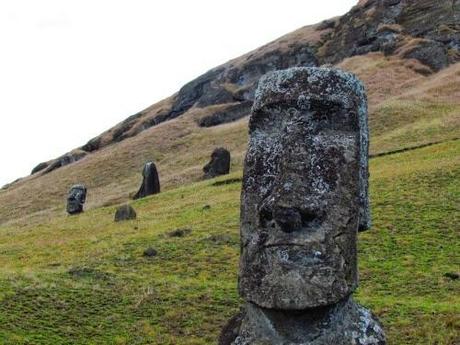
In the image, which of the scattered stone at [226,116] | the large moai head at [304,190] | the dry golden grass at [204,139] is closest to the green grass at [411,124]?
the dry golden grass at [204,139]

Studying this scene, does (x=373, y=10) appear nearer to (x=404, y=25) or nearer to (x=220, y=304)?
(x=404, y=25)

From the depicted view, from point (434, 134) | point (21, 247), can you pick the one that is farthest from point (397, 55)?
point (21, 247)

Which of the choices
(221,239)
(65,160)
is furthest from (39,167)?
(221,239)

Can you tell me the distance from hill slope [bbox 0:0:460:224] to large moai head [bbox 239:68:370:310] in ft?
119

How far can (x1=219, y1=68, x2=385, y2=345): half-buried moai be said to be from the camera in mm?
5832

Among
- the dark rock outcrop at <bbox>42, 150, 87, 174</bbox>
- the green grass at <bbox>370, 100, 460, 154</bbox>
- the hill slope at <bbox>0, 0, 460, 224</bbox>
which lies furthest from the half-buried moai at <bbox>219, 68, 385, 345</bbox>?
the dark rock outcrop at <bbox>42, 150, 87, 174</bbox>

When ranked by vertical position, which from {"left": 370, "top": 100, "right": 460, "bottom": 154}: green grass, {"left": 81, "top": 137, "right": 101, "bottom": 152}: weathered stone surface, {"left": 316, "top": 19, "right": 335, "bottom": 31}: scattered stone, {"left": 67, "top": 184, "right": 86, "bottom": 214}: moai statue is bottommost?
{"left": 370, "top": 100, "right": 460, "bottom": 154}: green grass

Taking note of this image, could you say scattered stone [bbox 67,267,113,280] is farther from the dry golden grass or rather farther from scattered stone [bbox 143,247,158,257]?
the dry golden grass

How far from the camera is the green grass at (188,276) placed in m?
14.1

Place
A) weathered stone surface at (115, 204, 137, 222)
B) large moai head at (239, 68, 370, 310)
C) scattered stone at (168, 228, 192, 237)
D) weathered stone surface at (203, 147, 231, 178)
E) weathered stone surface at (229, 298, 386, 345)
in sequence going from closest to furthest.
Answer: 1. large moai head at (239, 68, 370, 310)
2. weathered stone surface at (229, 298, 386, 345)
3. scattered stone at (168, 228, 192, 237)
4. weathered stone surface at (115, 204, 137, 222)
5. weathered stone surface at (203, 147, 231, 178)

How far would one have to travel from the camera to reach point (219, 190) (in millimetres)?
37719

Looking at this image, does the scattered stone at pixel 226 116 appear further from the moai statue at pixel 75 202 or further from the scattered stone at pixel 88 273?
the scattered stone at pixel 88 273

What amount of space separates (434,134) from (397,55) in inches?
1524

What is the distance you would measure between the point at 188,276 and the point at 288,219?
1290 cm
